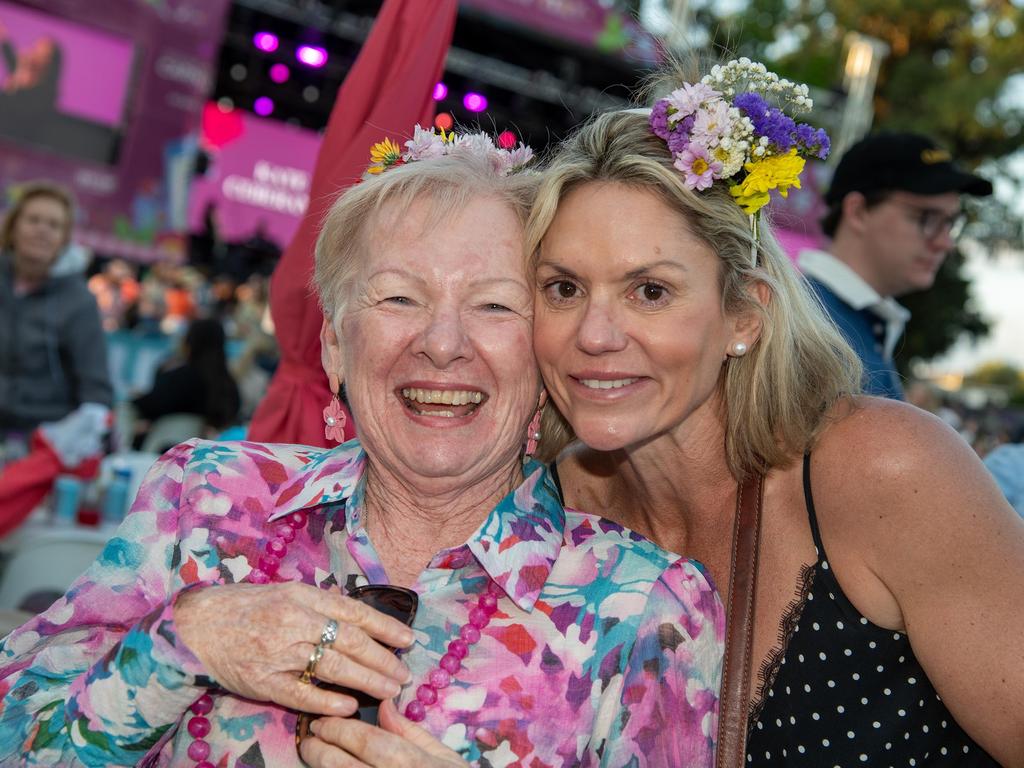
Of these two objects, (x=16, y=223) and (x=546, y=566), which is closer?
(x=546, y=566)

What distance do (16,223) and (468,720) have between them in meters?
4.67

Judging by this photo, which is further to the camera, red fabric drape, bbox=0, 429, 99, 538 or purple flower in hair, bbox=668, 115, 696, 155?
red fabric drape, bbox=0, 429, 99, 538

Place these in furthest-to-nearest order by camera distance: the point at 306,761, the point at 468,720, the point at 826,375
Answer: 1. the point at 826,375
2. the point at 468,720
3. the point at 306,761

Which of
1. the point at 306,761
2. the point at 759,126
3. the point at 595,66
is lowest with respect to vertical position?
the point at 306,761

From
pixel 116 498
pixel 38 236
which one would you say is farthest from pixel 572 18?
pixel 116 498

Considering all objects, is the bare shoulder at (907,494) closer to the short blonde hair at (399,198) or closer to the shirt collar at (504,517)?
the shirt collar at (504,517)

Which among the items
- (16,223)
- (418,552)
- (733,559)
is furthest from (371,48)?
(16,223)

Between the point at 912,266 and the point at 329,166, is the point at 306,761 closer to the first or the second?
the point at 329,166

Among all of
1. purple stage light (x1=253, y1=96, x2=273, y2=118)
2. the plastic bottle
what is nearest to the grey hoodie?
the plastic bottle

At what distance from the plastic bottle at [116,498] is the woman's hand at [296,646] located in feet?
10.7

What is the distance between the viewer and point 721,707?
1979 millimetres

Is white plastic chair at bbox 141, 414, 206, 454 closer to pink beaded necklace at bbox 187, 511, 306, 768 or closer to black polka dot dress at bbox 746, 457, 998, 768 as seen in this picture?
pink beaded necklace at bbox 187, 511, 306, 768

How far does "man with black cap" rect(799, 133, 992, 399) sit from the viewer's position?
409cm

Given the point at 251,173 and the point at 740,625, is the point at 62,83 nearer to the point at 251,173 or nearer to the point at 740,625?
the point at 251,173
